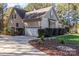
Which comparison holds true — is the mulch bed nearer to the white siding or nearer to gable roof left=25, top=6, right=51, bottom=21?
the white siding

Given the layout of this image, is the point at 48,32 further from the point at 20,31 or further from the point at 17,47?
the point at 17,47

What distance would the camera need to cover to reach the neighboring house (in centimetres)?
731

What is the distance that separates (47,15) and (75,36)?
57cm

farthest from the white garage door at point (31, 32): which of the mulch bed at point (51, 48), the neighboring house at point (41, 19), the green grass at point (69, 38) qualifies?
the green grass at point (69, 38)

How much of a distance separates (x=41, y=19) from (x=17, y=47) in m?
0.60

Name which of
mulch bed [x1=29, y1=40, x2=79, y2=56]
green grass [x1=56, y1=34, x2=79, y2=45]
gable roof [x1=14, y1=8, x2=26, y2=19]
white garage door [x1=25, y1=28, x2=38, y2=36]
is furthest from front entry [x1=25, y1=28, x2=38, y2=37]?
green grass [x1=56, y1=34, x2=79, y2=45]

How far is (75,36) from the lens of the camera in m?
7.33

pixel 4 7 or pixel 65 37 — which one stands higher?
pixel 4 7

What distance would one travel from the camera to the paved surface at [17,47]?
7.27m

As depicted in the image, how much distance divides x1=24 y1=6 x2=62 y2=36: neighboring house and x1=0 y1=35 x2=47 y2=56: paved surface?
164 mm

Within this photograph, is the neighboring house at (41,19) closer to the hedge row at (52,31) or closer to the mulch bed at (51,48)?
the hedge row at (52,31)

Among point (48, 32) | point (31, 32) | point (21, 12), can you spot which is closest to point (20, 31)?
point (31, 32)

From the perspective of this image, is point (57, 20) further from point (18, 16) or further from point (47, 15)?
point (18, 16)

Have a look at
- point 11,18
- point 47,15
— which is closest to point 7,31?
point 11,18
